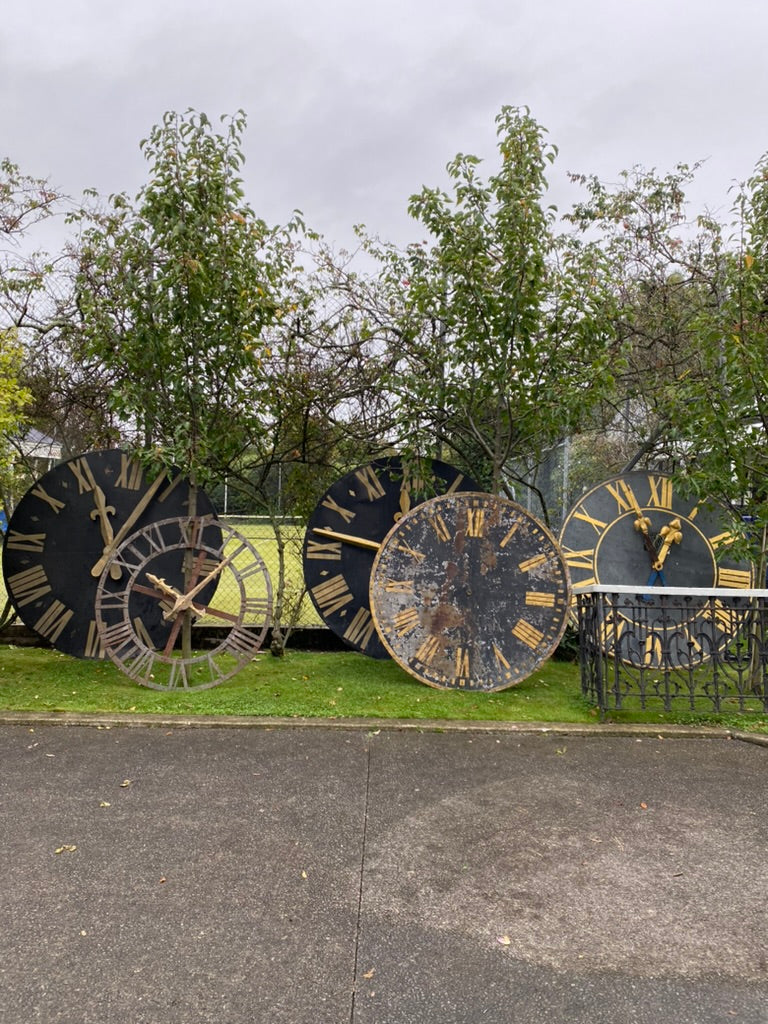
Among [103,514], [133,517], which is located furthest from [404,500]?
[103,514]

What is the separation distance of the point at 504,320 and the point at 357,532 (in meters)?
2.31

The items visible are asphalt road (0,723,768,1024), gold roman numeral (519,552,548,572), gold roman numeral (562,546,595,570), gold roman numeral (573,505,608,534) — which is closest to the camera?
asphalt road (0,723,768,1024)

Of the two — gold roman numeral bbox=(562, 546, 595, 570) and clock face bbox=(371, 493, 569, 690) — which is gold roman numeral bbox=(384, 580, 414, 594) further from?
gold roman numeral bbox=(562, 546, 595, 570)

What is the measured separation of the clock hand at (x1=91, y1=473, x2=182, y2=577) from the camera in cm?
648

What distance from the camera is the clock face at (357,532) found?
22.0ft

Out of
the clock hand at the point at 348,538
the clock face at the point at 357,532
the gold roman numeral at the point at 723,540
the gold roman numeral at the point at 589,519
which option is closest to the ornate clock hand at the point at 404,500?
the clock face at the point at 357,532

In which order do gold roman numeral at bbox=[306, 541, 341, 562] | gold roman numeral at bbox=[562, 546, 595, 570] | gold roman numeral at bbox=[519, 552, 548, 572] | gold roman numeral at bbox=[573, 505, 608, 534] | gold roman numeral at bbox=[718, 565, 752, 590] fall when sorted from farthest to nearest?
gold roman numeral at bbox=[306, 541, 341, 562] → gold roman numeral at bbox=[573, 505, 608, 534] → gold roman numeral at bbox=[562, 546, 595, 570] → gold roman numeral at bbox=[718, 565, 752, 590] → gold roman numeral at bbox=[519, 552, 548, 572]

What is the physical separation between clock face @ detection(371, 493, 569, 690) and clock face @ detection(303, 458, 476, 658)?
2.95ft

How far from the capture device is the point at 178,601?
5859mm

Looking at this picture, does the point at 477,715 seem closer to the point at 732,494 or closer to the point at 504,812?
the point at 504,812

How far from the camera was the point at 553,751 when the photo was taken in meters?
4.54

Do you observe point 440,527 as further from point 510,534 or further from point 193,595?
point 193,595

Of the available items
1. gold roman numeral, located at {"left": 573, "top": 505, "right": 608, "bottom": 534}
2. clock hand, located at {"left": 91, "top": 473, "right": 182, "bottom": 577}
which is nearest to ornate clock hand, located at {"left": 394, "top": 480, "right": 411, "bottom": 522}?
gold roman numeral, located at {"left": 573, "top": 505, "right": 608, "bottom": 534}

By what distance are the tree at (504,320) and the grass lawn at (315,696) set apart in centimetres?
Answer: 185
